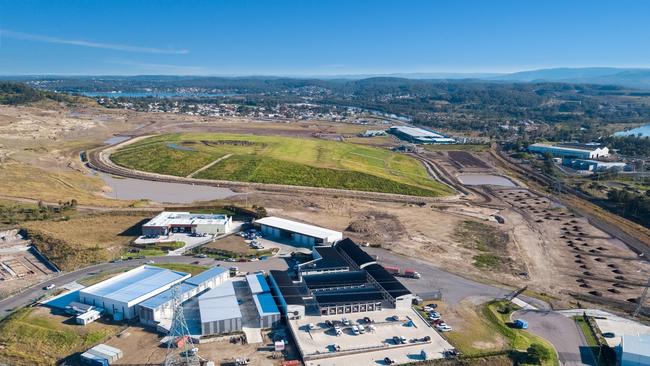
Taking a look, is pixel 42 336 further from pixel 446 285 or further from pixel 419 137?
pixel 419 137

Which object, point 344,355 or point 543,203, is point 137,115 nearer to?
point 543,203

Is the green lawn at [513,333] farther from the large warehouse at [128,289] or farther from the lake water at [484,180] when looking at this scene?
the lake water at [484,180]

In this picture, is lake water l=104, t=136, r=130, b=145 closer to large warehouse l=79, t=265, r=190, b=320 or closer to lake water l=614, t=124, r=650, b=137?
large warehouse l=79, t=265, r=190, b=320

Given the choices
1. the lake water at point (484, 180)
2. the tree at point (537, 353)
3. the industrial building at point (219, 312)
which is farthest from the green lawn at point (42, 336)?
the lake water at point (484, 180)

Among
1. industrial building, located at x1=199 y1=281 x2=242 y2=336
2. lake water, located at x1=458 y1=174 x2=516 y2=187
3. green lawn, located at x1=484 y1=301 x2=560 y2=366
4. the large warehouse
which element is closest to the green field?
lake water, located at x1=458 y1=174 x2=516 y2=187

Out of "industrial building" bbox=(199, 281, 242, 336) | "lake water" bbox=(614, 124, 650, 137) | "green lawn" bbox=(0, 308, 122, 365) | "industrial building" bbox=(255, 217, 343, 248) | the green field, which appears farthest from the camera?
"lake water" bbox=(614, 124, 650, 137)

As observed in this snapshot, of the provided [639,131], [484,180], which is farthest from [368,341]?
[639,131]

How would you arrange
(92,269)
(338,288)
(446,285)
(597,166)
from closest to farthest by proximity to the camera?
(338,288) → (446,285) → (92,269) → (597,166)
